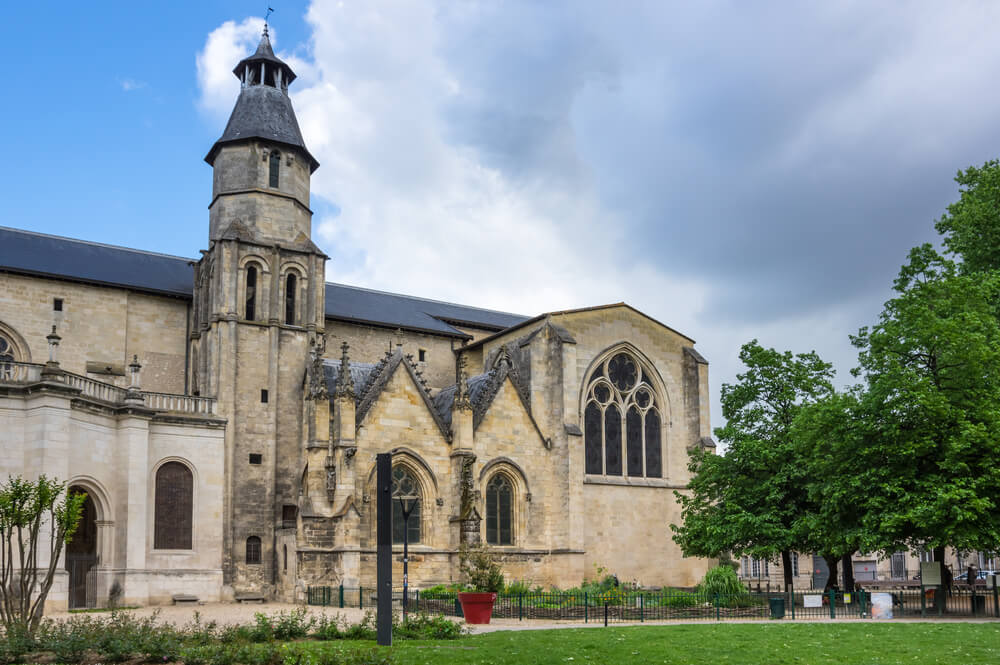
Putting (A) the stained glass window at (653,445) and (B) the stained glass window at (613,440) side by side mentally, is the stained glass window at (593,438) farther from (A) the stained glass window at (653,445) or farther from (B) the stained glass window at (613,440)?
(A) the stained glass window at (653,445)

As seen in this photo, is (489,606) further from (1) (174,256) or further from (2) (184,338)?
(1) (174,256)

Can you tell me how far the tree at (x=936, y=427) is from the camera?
26.5 meters

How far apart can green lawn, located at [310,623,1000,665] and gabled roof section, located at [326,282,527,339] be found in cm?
2439

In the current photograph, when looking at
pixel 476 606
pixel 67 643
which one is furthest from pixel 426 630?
pixel 67 643

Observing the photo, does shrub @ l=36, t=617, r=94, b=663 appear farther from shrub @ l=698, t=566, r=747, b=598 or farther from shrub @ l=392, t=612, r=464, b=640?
shrub @ l=698, t=566, r=747, b=598

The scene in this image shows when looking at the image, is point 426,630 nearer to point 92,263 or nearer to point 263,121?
point 92,263

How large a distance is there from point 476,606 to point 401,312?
2516 centimetres

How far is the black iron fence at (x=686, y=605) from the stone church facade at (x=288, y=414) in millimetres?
4530

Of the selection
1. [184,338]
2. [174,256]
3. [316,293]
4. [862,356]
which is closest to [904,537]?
[862,356]

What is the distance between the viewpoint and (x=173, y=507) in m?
34.5

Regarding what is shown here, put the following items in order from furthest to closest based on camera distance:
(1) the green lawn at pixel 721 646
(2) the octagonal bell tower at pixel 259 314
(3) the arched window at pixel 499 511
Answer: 1. (3) the arched window at pixel 499 511
2. (2) the octagonal bell tower at pixel 259 314
3. (1) the green lawn at pixel 721 646

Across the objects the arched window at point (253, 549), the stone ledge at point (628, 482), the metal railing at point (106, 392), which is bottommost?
the arched window at point (253, 549)

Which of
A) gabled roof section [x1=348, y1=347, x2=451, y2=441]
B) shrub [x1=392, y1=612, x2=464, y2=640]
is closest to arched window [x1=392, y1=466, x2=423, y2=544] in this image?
gabled roof section [x1=348, y1=347, x2=451, y2=441]

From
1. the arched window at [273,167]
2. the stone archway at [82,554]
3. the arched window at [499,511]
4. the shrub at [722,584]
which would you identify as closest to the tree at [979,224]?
the shrub at [722,584]
